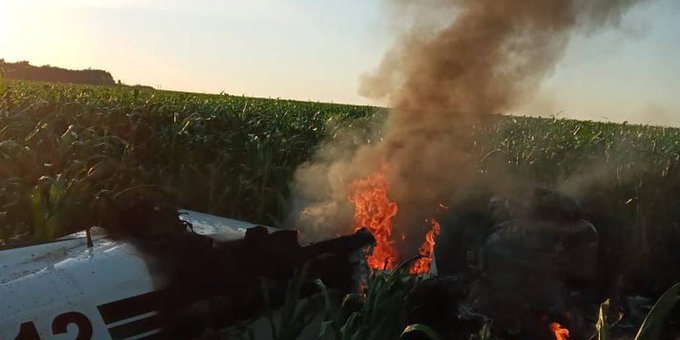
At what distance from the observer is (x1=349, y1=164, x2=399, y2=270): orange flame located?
6.10 metres

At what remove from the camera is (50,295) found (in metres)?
3.07

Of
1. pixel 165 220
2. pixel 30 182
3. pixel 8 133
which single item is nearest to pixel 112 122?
pixel 8 133

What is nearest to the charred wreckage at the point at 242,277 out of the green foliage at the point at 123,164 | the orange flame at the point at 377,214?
the orange flame at the point at 377,214

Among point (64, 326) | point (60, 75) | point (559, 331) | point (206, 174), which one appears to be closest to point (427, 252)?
point (559, 331)

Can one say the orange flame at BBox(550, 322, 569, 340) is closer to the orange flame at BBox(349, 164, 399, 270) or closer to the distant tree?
the orange flame at BBox(349, 164, 399, 270)

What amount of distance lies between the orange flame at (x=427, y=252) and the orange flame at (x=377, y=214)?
0.89 ft

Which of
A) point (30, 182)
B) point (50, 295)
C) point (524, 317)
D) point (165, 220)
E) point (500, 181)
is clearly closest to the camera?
point (50, 295)

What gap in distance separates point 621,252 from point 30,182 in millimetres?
6482

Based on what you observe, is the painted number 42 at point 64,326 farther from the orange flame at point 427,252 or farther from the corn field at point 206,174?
the orange flame at point 427,252

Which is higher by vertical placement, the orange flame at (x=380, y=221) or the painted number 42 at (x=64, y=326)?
the orange flame at (x=380, y=221)

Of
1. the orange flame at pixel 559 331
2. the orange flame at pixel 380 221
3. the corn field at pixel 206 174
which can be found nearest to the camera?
the orange flame at pixel 559 331

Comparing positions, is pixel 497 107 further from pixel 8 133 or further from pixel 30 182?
pixel 8 133

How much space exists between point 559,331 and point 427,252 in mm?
1471

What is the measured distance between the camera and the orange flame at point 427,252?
225 inches
